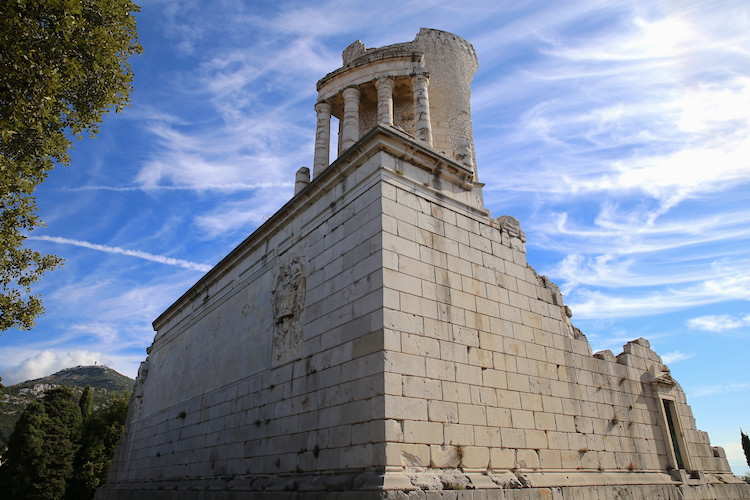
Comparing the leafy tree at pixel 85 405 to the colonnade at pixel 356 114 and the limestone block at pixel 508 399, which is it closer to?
the colonnade at pixel 356 114

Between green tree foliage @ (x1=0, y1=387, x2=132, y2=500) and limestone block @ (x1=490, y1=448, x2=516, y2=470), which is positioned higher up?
green tree foliage @ (x1=0, y1=387, x2=132, y2=500)

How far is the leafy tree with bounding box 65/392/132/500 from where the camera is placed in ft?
101

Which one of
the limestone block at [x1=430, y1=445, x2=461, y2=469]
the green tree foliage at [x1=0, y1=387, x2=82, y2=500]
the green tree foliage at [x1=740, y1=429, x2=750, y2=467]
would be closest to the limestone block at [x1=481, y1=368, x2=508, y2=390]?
the limestone block at [x1=430, y1=445, x2=461, y2=469]

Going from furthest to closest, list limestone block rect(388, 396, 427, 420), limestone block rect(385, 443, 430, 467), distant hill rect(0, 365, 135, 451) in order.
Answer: distant hill rect(0, 365, 135, 451), limestone block rect(388, 396, 427, 420), limestone block rect(385, 443, 430, 467)

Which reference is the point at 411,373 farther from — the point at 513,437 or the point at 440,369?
the point at 513,437

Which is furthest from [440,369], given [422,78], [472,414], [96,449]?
[96,449]

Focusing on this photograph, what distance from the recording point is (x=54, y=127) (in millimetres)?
10391

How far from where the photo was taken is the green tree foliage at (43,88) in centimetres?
876

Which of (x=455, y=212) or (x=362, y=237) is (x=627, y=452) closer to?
(x=455, y=212)

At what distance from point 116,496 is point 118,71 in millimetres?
13105

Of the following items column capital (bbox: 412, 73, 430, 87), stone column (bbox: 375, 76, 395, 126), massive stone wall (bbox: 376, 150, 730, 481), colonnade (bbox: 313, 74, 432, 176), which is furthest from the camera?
column capital (bbox: 412, 73, 430, 87)

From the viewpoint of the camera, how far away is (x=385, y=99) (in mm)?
15375

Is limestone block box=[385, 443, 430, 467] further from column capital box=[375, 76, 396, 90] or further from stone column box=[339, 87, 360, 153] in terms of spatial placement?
column capital box=[375, 76, 396, 90]

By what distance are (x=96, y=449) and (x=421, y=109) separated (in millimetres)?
31502
